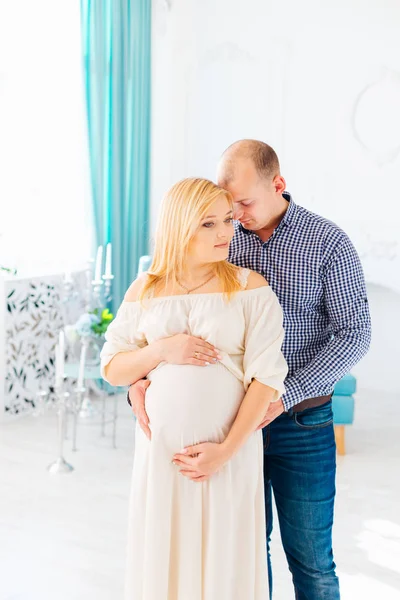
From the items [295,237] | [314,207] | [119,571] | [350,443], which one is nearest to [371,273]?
[314,207]

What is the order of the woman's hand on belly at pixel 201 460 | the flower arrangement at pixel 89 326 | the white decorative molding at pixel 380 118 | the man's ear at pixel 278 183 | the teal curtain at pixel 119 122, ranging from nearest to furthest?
the woman's hand on belly at pixel 201 460
the man's ear at pixel 278 183
the flower arrangement at pixel 89 326
the teal curtain at pixel 119 122
the white decorative molding at pixel 380 118

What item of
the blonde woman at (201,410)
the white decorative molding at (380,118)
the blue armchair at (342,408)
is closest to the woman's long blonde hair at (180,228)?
the blonde woman at (201,410)

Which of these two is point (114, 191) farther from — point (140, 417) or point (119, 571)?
point (140, 417)

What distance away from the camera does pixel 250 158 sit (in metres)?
1.58

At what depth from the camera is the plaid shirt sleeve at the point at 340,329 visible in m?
1.59

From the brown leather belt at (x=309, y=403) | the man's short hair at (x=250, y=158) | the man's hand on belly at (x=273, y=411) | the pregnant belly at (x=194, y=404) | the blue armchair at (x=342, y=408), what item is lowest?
the blue armchair at (x=342, y=408)

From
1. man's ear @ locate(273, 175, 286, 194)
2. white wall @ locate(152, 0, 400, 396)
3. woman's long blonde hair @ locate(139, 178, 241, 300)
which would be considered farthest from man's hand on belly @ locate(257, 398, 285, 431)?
white wall @ locate(152, 0, 400, 396)

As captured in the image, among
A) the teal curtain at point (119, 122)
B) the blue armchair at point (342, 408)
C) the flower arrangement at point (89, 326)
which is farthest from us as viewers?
the teal curtain at point (119, 122)

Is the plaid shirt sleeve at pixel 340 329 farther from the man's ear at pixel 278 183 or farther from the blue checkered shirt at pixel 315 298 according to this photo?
the man's ear at pixel 278 183

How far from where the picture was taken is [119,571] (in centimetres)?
248

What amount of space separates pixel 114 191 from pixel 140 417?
143 inches

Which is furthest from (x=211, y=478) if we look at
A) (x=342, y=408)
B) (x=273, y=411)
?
(x=342, y=408)

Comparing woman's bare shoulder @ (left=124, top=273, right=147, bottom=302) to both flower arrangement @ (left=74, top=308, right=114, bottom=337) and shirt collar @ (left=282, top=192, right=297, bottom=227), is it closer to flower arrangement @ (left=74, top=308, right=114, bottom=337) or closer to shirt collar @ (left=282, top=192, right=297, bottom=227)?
shirt collar @ (left=282, top=192, right=297, bottom=227)

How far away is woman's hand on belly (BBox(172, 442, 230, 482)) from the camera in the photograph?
54.9 inches
